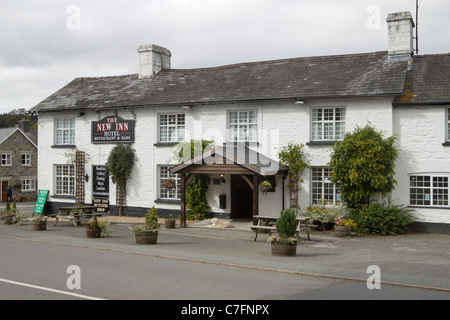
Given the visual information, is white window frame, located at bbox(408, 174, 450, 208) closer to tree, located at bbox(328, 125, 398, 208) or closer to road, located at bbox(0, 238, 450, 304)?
tree, located at bbox(328, 125, 398, 208)

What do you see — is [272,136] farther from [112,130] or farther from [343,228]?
[112,130]

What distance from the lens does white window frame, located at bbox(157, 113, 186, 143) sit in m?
22.6

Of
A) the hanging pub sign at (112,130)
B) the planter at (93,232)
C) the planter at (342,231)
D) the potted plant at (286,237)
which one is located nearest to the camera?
the potted plant at (286,237)

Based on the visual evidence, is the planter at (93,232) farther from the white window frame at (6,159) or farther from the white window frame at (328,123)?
the white window frame at (6,159)

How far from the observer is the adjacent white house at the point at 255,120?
18172mm

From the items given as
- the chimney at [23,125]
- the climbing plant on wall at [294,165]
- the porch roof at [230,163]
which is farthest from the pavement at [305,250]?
the chimney at [23,125]

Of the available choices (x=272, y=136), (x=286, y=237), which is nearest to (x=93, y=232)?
(x=286, y=237)

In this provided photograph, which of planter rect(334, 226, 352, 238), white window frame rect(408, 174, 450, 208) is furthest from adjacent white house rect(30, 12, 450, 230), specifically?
planter rect(334, 226, 352, 238)

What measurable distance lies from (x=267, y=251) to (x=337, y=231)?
13.4ft

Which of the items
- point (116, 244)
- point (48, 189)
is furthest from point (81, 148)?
point (116, 244)

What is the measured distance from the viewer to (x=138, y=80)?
26.1 metres

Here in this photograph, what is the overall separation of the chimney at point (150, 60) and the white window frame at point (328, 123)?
33.4 feet

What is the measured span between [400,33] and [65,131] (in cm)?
1743
